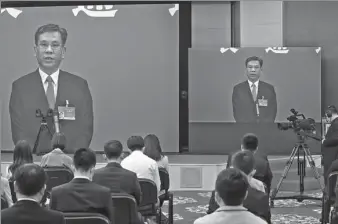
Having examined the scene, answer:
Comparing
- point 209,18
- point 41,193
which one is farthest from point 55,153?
point 209,18

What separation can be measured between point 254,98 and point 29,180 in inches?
350

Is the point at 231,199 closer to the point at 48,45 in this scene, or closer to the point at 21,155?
the point at 21,155

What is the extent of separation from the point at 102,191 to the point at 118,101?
823 centimetres

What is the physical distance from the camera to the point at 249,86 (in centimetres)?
1142

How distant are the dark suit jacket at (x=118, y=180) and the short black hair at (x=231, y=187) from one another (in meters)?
1.99

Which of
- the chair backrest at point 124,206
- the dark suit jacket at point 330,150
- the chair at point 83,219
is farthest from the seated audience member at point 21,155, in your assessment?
the dark suit jacket at point 330,150

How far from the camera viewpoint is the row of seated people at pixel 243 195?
2559 mm

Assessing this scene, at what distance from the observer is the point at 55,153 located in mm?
6289

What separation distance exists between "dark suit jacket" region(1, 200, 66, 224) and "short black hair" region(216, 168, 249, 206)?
30.1 inches

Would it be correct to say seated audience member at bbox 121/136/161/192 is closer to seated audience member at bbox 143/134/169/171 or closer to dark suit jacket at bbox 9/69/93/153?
seated audience member at bbox 143/134/169/171

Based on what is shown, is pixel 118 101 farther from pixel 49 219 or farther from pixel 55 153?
pixel 49 219

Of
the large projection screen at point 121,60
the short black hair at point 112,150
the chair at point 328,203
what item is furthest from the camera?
the large projection screen at point 121,60

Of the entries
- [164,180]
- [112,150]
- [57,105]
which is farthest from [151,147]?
[57,105]

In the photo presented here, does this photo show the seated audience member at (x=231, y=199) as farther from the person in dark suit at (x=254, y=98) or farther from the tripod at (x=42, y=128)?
the tripod at (x=42, y=128)
